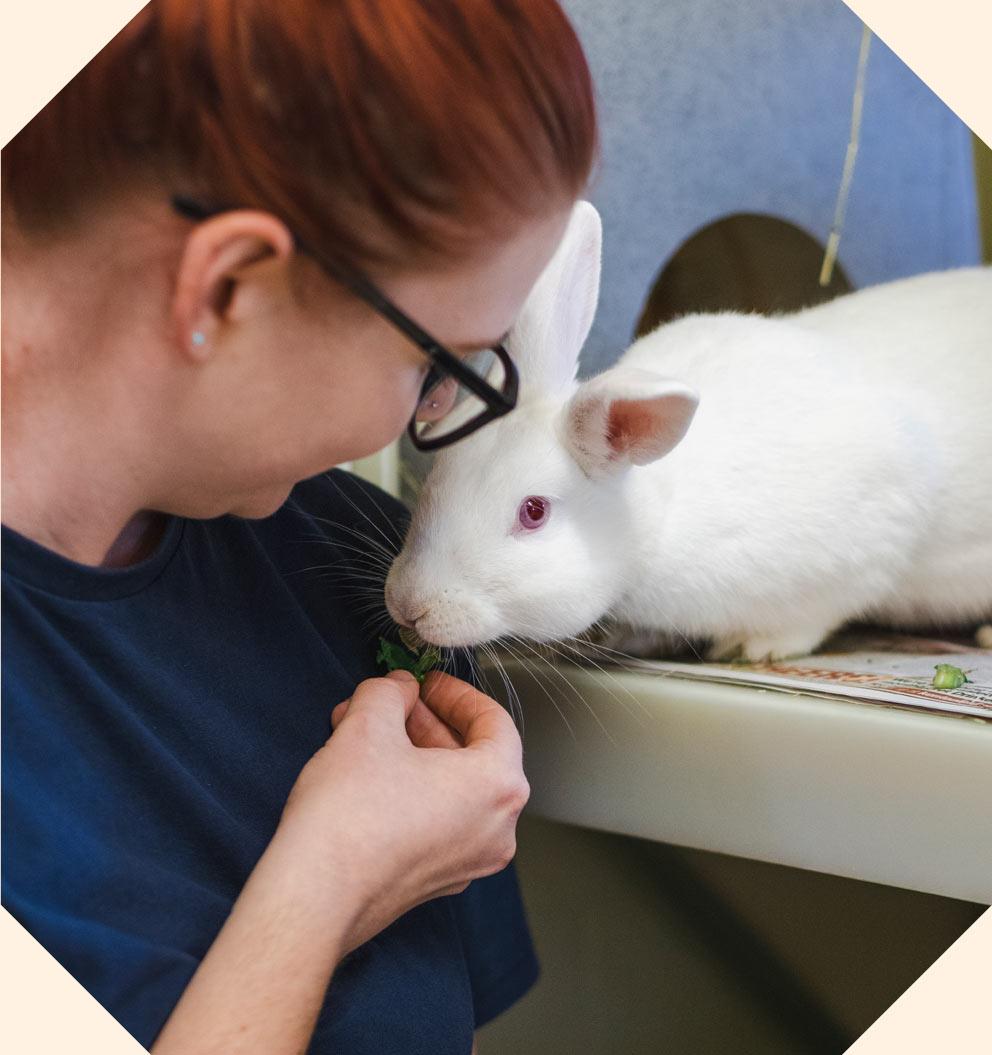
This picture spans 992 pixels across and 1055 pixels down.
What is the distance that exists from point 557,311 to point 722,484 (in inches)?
10.2

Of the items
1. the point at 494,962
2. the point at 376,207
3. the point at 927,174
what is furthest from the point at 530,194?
the point at 927,174

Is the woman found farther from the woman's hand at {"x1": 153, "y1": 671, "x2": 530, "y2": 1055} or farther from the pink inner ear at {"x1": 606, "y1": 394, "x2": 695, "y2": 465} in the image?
the pink inner ear at {"x1": 606, "y1": 394, "x2": 695, "y2": 465}

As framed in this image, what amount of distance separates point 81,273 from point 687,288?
1614mm

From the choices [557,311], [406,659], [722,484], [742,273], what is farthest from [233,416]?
[742,273]

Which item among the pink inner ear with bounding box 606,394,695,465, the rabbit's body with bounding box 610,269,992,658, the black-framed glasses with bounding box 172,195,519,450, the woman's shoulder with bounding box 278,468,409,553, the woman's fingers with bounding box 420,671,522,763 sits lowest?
the rabbit's body with bounding box 610,269,992,658

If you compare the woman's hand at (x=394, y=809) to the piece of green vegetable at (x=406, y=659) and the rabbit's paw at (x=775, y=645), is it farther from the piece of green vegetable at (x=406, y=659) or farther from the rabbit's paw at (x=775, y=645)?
the rabbit's paw at (x=775, y=645)

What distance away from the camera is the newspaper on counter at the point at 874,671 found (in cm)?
91

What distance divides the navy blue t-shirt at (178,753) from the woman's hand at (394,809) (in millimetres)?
69

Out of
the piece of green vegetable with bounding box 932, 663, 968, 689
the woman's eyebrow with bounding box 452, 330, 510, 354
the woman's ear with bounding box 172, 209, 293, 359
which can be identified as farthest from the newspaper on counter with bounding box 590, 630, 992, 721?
the woman's ear with bounding box 172, 209, 293, 359

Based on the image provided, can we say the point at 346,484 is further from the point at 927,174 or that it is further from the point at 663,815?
the point at 927,174

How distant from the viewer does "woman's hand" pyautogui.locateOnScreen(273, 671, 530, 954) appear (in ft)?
2.27

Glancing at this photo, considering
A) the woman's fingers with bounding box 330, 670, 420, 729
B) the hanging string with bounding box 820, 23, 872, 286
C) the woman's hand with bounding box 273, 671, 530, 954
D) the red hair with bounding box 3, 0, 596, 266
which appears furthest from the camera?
the hanging string with bounding box 820, 23, 872, 286

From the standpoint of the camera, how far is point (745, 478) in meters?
1.17

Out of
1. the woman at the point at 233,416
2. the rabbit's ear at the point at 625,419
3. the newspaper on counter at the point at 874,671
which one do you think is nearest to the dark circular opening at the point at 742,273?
the newspaper on counter at the point at 874,671
